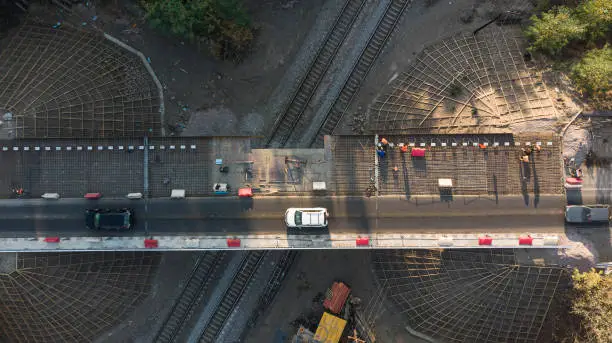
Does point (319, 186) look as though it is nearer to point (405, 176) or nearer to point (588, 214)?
point (405, 176)

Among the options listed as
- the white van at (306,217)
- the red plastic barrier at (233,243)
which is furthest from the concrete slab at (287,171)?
the red plastic barrier at (233,243)

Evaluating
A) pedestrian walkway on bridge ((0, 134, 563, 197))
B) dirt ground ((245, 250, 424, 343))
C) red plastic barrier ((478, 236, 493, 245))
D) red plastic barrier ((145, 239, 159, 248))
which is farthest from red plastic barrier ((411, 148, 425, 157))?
red plastic barrier ((145, 239, 159, 248))

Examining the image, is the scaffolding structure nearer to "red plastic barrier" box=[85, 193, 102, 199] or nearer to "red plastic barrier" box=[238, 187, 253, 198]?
"red plastic barrier" box=[238, 187, 253, 198]

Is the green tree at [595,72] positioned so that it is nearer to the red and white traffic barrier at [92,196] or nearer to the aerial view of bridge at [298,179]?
the aerial view of bridge at [298,179]

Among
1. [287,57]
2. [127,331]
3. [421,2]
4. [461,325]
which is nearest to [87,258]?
[127,331]

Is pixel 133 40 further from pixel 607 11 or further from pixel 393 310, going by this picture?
pixel 607 11

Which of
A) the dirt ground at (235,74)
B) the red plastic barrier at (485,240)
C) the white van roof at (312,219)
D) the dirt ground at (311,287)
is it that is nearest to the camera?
the white van roof at (312,219)

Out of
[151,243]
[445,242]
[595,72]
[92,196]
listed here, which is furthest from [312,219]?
[595,72]

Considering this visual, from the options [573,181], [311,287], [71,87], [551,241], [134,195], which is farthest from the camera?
[311,287]
